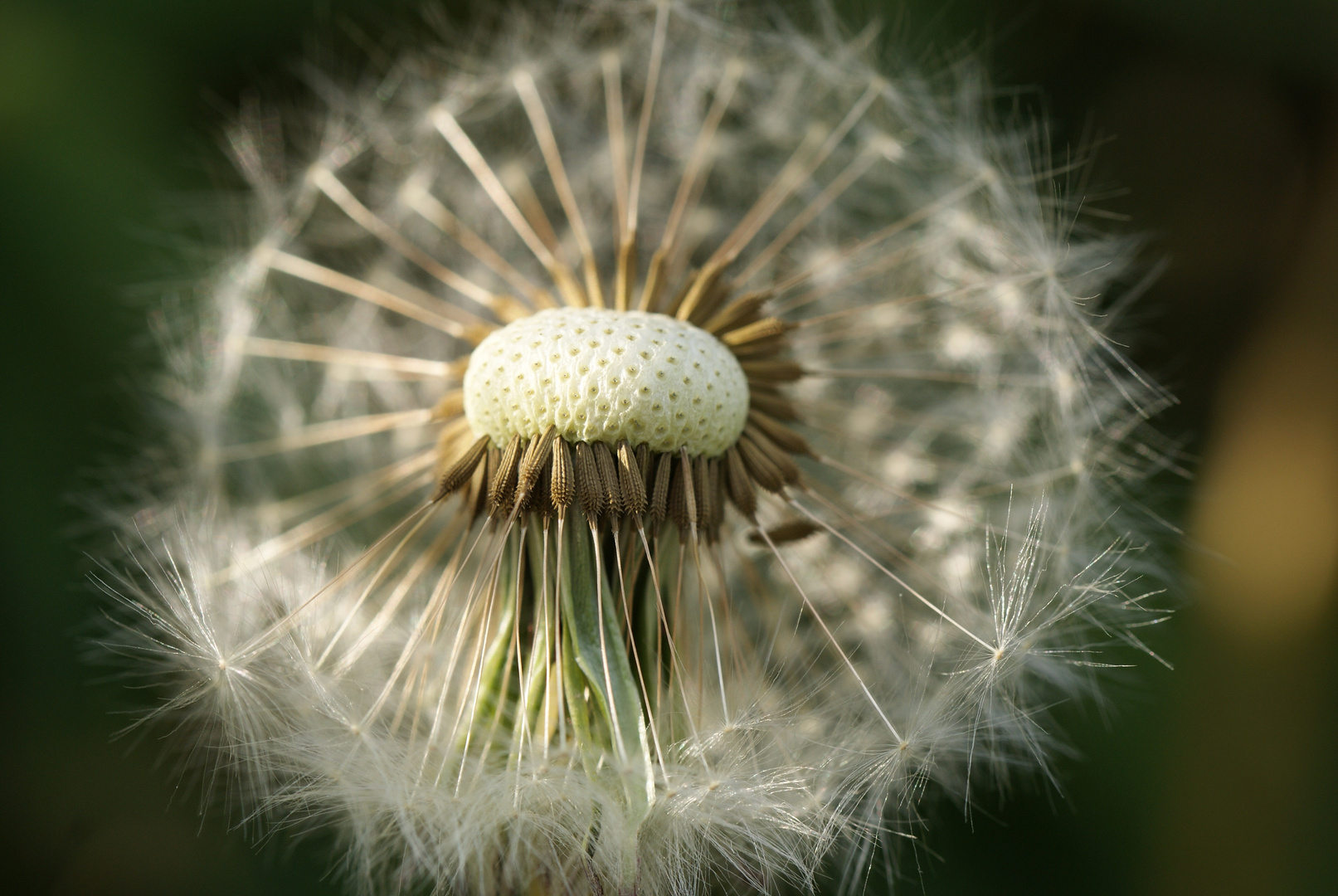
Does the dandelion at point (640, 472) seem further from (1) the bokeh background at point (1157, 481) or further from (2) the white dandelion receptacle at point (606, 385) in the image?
(1) the bokeh background at point (1157, 481)

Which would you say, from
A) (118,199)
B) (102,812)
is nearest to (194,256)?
(118,199)

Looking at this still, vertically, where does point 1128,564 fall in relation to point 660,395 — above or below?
below

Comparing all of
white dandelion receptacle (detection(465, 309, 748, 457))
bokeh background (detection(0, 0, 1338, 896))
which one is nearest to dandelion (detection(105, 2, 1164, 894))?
white dandelion receptacle (detection(465, 309, 748, 457))

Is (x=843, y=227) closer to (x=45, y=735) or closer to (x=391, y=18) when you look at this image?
(x=391, y=18)

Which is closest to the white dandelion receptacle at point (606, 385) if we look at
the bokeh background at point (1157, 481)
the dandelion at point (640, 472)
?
the dandelion at point (640, 472)

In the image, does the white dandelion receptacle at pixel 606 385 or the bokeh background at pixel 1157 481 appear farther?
the bokeh background at pixel 1157 481
